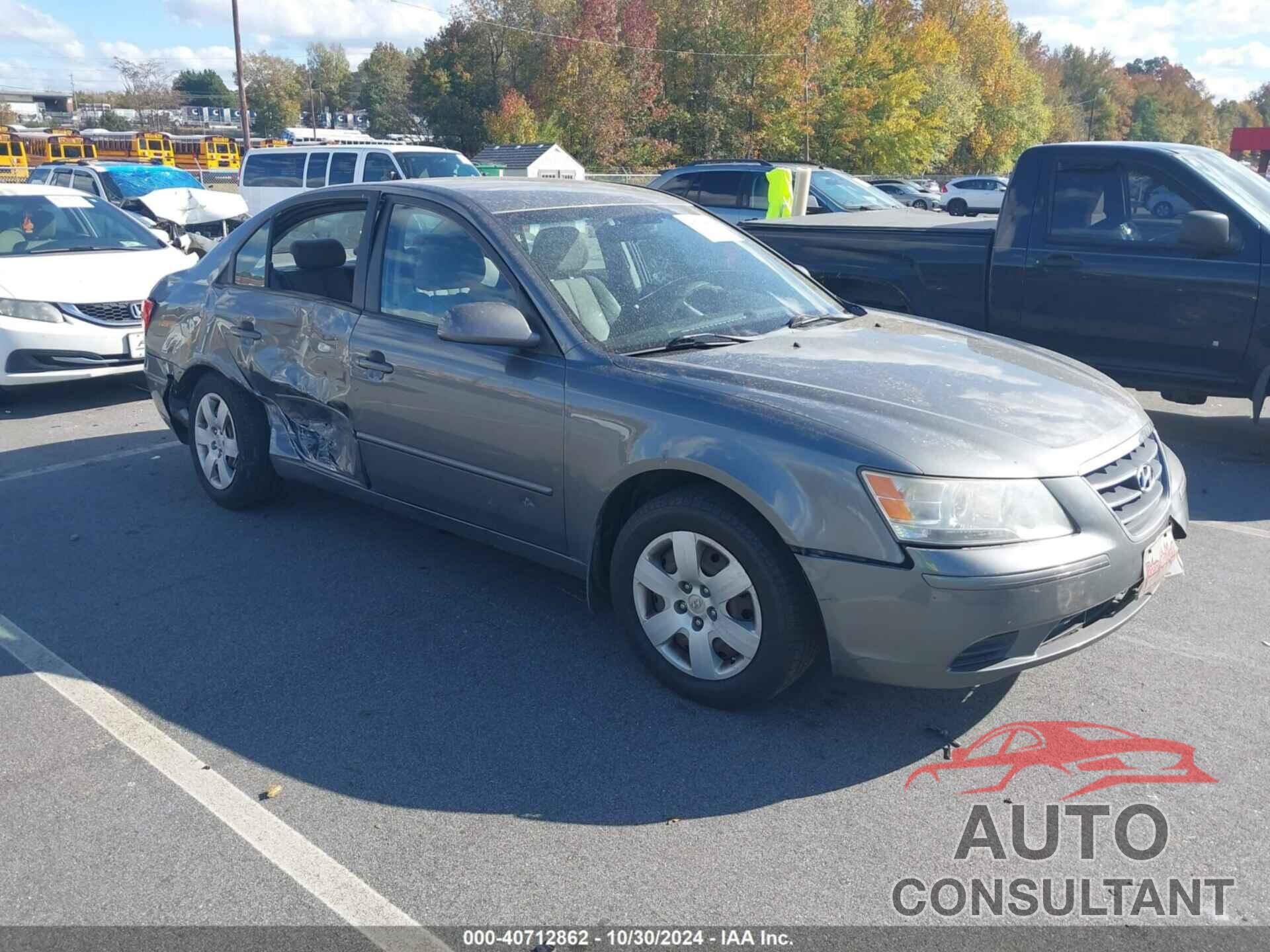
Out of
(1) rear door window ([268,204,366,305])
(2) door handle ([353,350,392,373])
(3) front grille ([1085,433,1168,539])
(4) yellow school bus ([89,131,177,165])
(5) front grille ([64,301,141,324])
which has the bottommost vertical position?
(5) front grille ([64,301,141,324])

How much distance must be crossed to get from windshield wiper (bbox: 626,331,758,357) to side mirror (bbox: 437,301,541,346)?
386 mm

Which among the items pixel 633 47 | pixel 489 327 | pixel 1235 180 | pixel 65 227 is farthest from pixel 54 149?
pixel 489 327

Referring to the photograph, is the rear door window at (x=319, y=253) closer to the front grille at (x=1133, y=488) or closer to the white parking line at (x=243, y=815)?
the white parking line at (x=243, y=815)

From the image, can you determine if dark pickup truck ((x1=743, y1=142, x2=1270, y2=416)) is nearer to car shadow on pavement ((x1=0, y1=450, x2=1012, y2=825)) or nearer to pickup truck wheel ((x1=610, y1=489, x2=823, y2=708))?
car shadow on pavement ((x1=0, y1=450, x2=1012, y2=825))

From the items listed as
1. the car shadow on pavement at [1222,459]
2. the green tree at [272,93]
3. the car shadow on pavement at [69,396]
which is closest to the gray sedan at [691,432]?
the car shadow on pavement at [1222,459]

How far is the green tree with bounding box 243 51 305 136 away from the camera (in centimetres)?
8962

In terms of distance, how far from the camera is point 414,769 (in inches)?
131

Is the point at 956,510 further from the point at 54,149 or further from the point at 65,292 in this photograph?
the point at 54,149

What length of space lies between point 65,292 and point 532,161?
21311mm

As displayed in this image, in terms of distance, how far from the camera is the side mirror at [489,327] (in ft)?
12.9

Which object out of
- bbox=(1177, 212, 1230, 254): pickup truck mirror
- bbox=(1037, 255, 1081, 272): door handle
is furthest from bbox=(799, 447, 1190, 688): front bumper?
bbox=(1037, 255, 1081, 272): door handle

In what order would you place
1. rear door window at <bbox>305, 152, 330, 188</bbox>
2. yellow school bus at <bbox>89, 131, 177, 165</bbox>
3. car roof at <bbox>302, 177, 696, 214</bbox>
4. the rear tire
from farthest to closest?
yellow school bus at <bbox>89, 131, 177, 165</bbox> → rear door window at <bbox>305, 152, 330, 188</bbox> → the rear tire → car roof at <bbox>302, 177, 696, 214</bbox>

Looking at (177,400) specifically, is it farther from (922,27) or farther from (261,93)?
(261,93)

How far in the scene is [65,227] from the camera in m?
9.27
